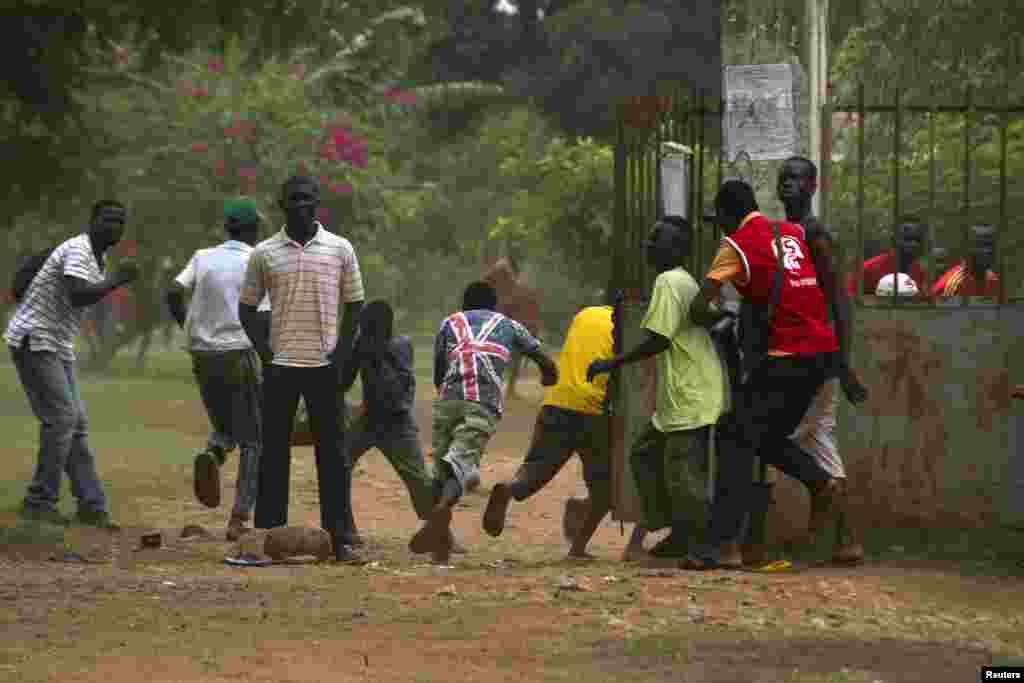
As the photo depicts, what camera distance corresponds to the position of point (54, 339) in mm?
11758

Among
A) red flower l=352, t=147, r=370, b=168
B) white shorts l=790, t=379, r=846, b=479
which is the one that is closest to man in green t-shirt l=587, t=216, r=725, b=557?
white shorts l=790, t=379, r=846, b=479

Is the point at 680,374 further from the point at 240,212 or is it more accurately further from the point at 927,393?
the point at 240,212

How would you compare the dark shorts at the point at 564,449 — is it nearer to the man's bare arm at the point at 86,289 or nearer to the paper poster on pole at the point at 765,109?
the paper poster on pole at the point at 765,109

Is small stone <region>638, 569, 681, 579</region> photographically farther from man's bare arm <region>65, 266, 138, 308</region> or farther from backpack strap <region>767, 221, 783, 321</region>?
man's bare arm <region>65, 266, 138, 308</region>

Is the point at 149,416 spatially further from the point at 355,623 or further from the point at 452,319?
the point at 355,623

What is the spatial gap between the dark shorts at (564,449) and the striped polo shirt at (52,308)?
2576mm

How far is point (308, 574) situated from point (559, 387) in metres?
2.09

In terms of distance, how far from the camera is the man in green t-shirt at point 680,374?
9945 mm

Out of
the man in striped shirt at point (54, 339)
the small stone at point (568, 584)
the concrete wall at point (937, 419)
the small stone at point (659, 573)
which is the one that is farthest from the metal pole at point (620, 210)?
the man in striped shirt at point (54, 339)

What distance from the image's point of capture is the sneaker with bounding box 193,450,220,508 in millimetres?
11852

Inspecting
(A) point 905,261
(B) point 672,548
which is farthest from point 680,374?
(A) point 905,261

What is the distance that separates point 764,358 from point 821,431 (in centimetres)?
55

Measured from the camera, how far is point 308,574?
9.86m

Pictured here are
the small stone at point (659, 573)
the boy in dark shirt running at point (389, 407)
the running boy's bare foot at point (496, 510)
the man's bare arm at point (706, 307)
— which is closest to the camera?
the small stone at point (659, 573)
